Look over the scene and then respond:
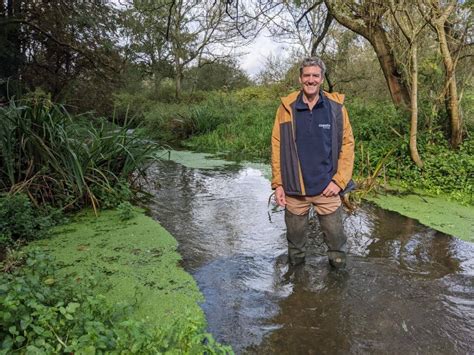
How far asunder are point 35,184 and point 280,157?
2.49 metres

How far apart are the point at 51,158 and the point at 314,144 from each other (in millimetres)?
2667

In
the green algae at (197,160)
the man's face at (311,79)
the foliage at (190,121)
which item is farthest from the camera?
the foliage at (190,121)

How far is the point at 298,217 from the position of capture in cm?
294

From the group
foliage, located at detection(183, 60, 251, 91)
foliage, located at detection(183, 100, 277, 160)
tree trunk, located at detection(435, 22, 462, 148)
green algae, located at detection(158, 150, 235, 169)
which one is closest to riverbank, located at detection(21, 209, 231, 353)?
green algae, located at detection(158, 150, 235, 169)

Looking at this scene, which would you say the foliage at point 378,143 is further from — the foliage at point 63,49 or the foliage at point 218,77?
the foliage at point 218,77

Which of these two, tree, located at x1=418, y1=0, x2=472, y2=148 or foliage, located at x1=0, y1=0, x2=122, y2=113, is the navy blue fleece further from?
foliage, located at x1=0, y1=0, x2=122, y2=113

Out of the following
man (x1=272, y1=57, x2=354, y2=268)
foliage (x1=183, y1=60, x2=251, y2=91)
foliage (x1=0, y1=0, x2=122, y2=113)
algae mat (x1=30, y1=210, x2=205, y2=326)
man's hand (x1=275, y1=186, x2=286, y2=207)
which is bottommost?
algae mat (x1=30, y1=210, x2=205, y2=326)

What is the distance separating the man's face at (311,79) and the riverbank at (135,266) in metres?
1.59

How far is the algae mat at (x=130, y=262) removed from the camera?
7.99 ft

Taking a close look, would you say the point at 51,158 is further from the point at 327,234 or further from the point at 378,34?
the point at 378,34

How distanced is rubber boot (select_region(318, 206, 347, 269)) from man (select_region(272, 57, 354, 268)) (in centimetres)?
4

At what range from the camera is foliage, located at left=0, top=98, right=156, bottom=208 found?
3.71m

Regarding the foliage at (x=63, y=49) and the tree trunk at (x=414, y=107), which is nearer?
the tree trunk at (x=414, y=107)

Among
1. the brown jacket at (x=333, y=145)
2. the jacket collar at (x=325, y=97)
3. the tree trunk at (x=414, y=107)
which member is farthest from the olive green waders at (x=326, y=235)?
the tree trunk at (x=414, y=107)
